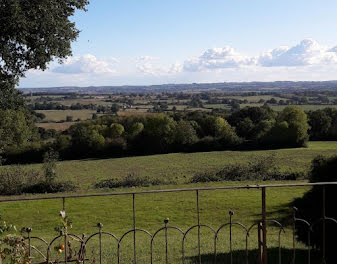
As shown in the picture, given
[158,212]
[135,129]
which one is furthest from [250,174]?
[135,129]

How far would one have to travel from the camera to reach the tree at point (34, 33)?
34.1ft

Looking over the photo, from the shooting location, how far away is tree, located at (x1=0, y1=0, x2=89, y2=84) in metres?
10.4

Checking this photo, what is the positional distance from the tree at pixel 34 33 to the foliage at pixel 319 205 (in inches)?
346

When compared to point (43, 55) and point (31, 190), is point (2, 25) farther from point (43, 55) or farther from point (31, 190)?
point (31, 190)

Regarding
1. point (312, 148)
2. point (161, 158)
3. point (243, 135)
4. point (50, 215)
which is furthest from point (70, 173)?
point (312, 148)

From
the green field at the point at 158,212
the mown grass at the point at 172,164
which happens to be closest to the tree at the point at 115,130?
the mown grass at the point at 172,164

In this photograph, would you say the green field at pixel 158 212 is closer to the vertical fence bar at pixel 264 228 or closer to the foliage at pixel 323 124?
the vertical fence bar at pixel 264 228

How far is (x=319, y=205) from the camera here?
12195 mm

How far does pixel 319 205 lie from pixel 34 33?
9784 mm

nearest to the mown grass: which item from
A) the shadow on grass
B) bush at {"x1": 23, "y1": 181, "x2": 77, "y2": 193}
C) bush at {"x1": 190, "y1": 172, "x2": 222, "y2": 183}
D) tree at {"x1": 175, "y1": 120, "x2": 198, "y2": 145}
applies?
bush at {"x1": 190, "y1": 172, "x2": 222, "y2": 183}

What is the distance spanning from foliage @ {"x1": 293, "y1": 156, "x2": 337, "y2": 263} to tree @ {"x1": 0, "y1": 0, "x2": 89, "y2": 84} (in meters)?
8.80

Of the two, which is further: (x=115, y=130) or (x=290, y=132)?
(x=115, y=130)

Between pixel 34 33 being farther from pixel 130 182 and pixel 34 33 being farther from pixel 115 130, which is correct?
pixel 115 130

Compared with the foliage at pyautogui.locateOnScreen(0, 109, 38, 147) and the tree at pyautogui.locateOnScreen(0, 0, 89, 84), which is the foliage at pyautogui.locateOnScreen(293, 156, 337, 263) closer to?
the tree at pyautogui.locateOnScreen(0, 0, 89, 84)
